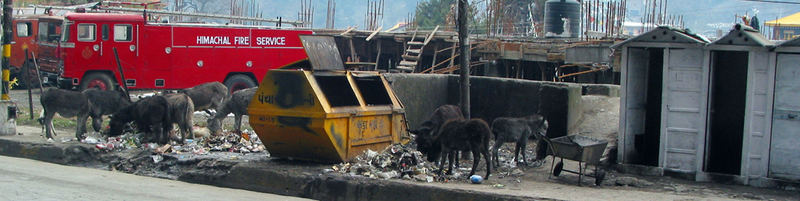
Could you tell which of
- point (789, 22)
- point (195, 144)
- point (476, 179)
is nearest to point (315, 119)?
point (476, 179)

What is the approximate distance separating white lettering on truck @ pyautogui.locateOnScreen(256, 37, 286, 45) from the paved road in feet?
42.6

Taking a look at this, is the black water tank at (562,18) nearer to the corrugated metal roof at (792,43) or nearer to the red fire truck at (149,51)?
the red fire truck at (149,51)

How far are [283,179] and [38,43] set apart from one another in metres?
21.2

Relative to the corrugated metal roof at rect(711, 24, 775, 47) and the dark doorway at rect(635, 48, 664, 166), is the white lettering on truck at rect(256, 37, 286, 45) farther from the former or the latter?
the corrugated metal roof at rect(711, 24, 775, 47)

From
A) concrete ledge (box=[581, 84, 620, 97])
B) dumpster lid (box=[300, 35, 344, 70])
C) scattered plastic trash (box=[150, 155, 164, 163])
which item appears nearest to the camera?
dumpster lid (box=[300, 35, 344, 70])

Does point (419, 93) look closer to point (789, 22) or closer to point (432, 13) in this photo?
point (789, 22)

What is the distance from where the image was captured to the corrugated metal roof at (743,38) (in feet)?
31.3

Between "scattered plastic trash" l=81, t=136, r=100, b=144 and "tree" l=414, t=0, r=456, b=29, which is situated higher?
"tree" l=414, t=0, r=456, b=29

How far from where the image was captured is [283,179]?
10.6 m

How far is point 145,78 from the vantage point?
23938mm

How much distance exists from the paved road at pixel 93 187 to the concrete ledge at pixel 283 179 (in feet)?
0.76

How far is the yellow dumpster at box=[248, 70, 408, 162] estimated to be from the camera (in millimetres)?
10672

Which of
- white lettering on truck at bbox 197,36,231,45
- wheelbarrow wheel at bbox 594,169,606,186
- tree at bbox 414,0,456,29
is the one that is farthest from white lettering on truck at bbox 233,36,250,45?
tree at bbox 414,0,456,29

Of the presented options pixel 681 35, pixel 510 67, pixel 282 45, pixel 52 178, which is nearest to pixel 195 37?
pixel 282 45
